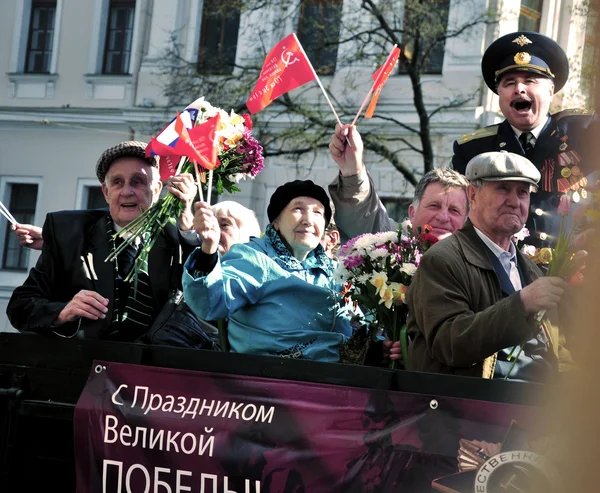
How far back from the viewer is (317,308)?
162 inches

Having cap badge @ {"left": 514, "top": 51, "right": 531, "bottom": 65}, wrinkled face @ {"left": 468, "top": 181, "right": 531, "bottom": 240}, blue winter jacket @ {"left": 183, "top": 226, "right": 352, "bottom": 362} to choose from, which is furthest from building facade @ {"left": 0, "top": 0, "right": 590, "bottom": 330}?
wrinkled face @ {"left": 468, "top": 181, "right": 531, "bottom": 240}

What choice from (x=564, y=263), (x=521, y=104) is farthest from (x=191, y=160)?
(x=564, y=263)

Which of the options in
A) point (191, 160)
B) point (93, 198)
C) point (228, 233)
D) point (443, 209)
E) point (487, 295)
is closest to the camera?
point (487, 295)

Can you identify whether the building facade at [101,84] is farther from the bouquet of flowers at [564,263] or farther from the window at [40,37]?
the bouquet of flowers at [564,263]

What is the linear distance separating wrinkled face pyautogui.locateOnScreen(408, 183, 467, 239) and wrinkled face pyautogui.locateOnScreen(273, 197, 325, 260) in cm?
39

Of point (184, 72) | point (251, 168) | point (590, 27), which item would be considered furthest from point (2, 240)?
point (590, 27)

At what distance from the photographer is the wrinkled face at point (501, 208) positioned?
3.51m

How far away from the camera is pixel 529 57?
4570 millimetres

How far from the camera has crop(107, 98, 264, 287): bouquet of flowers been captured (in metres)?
4.36

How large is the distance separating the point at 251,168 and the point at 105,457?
69.9 inches

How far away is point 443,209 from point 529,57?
80 centimetres

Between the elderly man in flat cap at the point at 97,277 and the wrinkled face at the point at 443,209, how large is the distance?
914mm

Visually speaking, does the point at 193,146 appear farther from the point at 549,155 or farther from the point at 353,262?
the point at 549,155

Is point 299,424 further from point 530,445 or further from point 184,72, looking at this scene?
point 184,72
